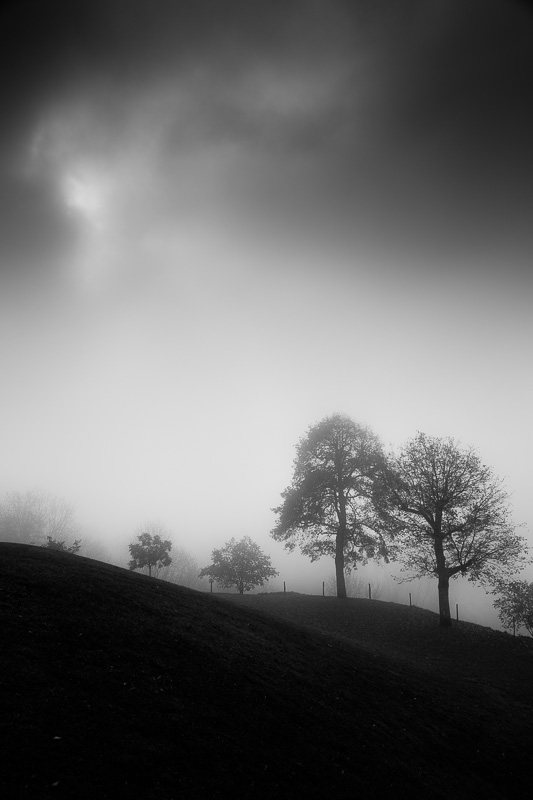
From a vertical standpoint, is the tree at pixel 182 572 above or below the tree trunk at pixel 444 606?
below

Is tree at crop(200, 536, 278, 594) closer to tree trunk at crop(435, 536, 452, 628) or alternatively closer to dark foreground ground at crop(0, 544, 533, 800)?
tree trunk at crop(435, 536, 452, 628)

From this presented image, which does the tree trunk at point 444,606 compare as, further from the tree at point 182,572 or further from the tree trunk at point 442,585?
the tree at point 182,572

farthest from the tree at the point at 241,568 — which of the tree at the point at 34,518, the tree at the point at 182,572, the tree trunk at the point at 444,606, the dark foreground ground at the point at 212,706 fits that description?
the tree at the point at 34,518

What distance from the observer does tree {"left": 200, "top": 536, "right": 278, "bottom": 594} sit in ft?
181

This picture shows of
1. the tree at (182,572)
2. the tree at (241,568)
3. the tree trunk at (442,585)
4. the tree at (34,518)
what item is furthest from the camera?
the tree at (182,572)

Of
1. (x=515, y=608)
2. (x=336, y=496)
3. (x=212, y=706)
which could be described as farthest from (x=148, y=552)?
(x=212, y=706)

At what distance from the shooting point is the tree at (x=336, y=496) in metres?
38.4

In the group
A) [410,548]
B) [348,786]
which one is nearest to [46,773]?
[348,786]

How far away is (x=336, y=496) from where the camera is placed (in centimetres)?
3931

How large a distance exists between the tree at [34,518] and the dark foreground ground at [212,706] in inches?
4546

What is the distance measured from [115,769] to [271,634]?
13.8 metres

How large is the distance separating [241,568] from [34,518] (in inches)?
4103

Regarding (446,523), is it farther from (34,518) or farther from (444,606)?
(34,518)

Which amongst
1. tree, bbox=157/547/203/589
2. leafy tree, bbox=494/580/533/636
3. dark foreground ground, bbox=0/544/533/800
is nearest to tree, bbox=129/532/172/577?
dark foreground ground, bbox=0/544/533/800
